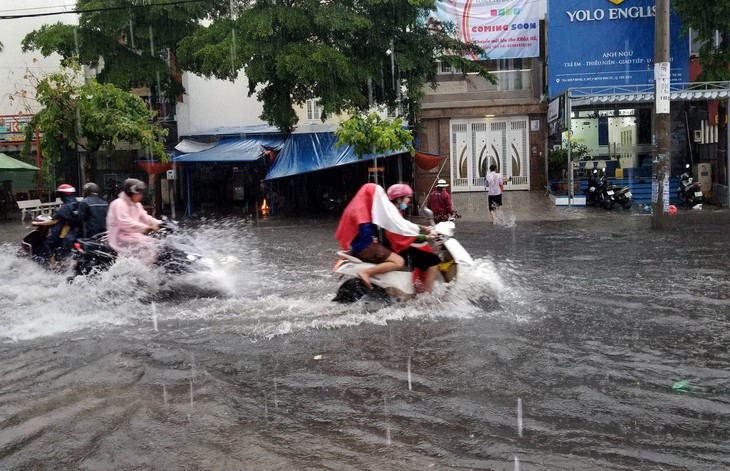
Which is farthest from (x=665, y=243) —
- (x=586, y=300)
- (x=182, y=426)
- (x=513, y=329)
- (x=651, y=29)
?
(x=651, y=29)

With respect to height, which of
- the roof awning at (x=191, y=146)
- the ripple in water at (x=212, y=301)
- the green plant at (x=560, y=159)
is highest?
the roof awning at (x=191, y=146)

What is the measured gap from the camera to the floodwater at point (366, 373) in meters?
4.42

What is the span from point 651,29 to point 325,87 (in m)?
12.4

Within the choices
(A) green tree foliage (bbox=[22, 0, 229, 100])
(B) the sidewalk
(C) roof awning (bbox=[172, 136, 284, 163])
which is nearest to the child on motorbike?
(B) the sidewalk

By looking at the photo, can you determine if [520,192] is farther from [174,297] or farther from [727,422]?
[727,422]

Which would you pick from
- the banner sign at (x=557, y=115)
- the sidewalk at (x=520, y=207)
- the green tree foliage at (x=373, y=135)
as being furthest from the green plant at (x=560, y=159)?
the green tree foliage at (x=373, y=135)

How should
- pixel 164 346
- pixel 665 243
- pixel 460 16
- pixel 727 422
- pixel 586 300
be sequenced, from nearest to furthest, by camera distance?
1. pixel 727 422
2. pixel 164 346
3. pixel 586 300
4. pixel 665 243
5. pixel 460 16

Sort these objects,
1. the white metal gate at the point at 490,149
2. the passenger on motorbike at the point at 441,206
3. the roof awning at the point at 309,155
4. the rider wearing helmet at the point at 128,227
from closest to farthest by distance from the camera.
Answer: the rider wearing helmet at the point at 128,227, the passenger on motorbike at the point at 441,206, the roof awning at the point at 309,155, the white metal gate at the point at 490,149

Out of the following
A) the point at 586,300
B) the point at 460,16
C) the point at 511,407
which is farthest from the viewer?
the point at 460,16

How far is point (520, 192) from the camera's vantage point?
2756cm

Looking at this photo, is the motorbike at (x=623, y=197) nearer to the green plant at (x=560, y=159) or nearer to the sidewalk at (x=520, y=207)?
the sidewalk at (x=520, y=207)

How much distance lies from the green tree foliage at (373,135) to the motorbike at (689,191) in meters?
8.70

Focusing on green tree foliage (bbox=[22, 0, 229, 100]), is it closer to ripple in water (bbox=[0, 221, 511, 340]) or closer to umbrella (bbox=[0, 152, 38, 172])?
umbrella (bbox=[0, 152, 38, 172])

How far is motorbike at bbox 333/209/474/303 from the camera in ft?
26.7
